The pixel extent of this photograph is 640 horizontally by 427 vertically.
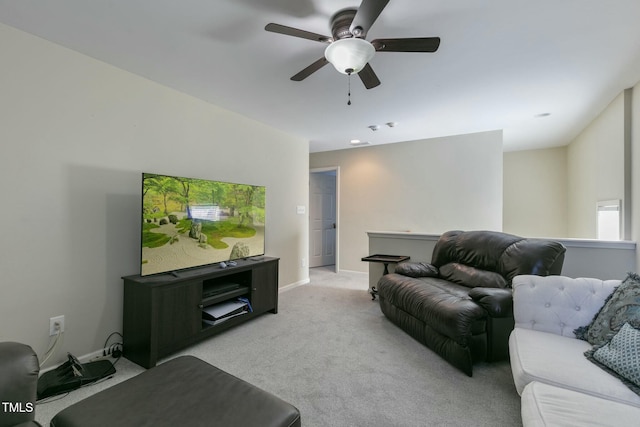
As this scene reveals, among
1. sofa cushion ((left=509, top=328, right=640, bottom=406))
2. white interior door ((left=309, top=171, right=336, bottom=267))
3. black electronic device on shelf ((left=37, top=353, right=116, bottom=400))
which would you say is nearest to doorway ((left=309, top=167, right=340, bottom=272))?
white interior door ((left=309, top=171, right=336, bottom=267))

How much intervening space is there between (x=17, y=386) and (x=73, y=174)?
5.25ft

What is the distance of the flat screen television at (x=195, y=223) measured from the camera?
2.18m

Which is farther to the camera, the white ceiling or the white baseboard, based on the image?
the white baseboard

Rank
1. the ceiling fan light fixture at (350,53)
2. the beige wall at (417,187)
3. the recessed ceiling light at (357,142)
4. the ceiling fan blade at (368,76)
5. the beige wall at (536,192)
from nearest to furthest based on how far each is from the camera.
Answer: the ceiling fan light fixture at (350,53) < the ceiling fan blade at (368,76) < the beige wall at (417,187) < the recessed ceiling light at (357,142) < the beige wall at (536,192)

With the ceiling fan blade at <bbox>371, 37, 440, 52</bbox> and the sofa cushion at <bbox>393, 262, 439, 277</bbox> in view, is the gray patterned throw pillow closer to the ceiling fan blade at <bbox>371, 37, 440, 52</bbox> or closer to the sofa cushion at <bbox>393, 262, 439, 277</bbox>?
the sofa cushion at <bbox>393, 262, 439, 277</bbox>

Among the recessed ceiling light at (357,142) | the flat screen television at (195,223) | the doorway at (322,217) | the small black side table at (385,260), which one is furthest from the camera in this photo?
the doorway at (322,217)

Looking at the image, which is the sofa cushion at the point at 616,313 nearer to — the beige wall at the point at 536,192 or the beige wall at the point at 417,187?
the beige wall at the point at 417,187

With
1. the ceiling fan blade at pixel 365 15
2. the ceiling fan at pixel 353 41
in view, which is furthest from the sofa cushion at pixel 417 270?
the ceiling fan blade at pixel 365 15

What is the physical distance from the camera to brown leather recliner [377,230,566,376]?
6.63 ft

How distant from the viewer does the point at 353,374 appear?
6.53 feet

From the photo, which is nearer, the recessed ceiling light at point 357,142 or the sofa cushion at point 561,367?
the sofa cushion at point 561,367

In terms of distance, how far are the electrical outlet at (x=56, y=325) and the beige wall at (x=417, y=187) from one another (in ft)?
13.5

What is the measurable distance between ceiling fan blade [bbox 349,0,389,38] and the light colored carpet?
218 cm

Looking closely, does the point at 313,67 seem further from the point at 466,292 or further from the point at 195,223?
the point at 466,292
